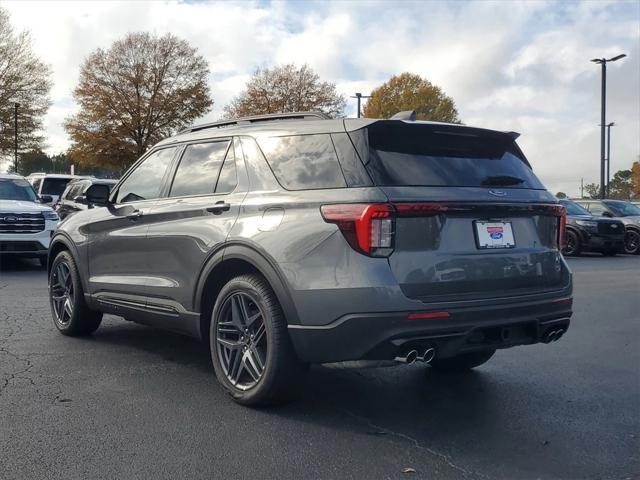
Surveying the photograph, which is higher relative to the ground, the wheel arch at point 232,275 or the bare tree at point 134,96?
the bare tree at point 134,96

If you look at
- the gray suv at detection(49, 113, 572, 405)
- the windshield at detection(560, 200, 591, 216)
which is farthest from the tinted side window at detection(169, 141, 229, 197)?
the windshield at detection(560, 200, 591, 216)

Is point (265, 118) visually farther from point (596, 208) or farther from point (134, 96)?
point (134, 96)

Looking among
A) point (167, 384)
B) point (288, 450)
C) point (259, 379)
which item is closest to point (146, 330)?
point (167, 384)

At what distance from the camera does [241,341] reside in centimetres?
457

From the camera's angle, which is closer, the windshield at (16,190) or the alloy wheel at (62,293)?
the alloy wheel at (62,293)

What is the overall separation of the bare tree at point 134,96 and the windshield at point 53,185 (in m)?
27.2

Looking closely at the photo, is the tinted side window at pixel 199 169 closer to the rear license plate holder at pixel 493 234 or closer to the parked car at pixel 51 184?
the rear license plate holder at pixel 493 234

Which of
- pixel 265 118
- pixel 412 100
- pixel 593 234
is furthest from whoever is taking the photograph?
pixel 412 100

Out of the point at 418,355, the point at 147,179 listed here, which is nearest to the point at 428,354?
the point at 418,355

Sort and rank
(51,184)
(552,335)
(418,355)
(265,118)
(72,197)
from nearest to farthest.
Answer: (418,355) → (552,335) → (265,118) → (72,197) → (51,184)

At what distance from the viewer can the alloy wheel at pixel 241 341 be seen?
445cm

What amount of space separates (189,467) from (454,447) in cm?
139

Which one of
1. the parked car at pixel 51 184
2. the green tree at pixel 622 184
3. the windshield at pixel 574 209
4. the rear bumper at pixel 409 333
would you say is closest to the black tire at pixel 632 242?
the windshield at pixel 574 209

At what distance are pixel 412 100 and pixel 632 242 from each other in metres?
45.2
